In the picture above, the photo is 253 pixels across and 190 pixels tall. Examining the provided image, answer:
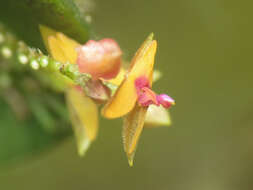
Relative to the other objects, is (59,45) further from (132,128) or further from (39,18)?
(132,128)

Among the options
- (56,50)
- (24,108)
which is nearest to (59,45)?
(56,50)

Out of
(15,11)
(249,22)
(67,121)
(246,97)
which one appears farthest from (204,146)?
(15,11)

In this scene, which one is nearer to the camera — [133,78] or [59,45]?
[133,78]

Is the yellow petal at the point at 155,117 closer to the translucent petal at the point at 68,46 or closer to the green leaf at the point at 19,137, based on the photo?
the translucent petal at the point at 68,46

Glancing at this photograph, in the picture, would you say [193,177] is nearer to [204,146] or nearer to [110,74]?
[204,146]

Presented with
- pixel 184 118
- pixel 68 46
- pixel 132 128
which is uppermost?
pixel 184 118

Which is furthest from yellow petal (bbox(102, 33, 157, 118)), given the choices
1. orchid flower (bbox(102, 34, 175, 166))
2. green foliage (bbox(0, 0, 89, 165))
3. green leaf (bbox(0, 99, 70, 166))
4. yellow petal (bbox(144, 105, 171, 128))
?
green leaf (bbox(0, 99, 70, 166))
